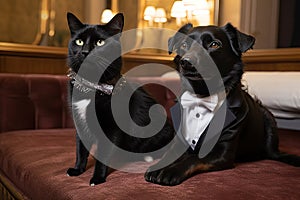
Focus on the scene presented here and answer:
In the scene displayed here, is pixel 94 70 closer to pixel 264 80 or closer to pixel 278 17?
pixel 264 80

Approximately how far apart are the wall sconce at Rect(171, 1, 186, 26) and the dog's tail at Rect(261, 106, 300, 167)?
71.3 inches

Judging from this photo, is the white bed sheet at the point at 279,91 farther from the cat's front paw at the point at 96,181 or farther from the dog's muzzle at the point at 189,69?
the cat's front paw at the point at 96,181

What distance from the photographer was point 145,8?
3.14 metres

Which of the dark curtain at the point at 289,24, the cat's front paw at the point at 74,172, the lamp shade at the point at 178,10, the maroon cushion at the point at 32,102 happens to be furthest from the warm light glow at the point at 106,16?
the cat's front paw at the point at 74,172

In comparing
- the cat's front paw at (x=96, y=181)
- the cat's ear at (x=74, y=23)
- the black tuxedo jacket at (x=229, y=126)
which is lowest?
the cat's front paw at (x=96, y=181)

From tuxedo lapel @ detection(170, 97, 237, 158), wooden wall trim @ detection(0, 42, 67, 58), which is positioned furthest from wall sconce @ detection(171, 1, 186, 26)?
tuxedo lapel @ detection(170, 97, 237, 158)

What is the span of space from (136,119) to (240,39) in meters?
0.39

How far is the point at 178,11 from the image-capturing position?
2.99 meters

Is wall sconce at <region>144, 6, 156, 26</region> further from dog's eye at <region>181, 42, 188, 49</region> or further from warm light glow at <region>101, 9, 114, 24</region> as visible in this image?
dog's eye at <region>181, 42, 188, 49</region>

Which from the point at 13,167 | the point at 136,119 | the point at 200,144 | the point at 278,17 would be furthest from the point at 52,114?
the point at 278,17

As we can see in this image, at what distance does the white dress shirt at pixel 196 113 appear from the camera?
3.52 feet

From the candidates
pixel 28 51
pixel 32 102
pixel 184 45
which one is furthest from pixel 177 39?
pixel 28 51

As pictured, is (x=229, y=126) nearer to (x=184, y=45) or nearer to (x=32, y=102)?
(x=184, y=45)

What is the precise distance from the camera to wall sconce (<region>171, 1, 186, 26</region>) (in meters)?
2.96
